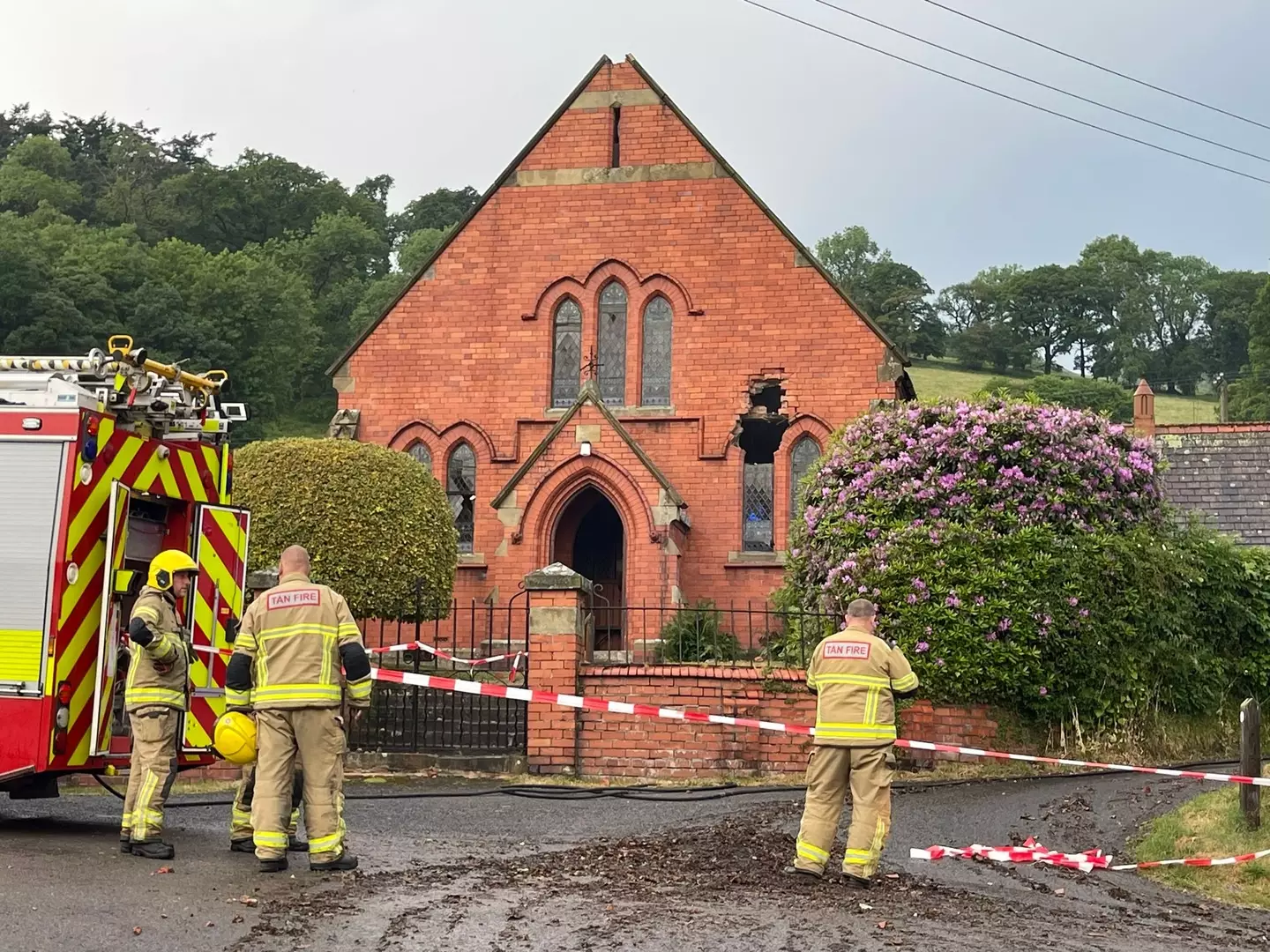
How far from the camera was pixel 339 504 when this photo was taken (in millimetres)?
17734

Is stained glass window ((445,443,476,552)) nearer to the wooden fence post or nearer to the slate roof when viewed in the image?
the slate roof

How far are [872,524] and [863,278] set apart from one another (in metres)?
88.6

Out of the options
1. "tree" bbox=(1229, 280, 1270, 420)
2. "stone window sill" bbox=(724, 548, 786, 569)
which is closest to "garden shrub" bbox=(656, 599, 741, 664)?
"stone window sill" bbox=(724, 548, 786, 569)

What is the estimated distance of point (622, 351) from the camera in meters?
23.8

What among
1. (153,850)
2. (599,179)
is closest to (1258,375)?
(599,179)

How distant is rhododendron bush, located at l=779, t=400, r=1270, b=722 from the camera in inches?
551

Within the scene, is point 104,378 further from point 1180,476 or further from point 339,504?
point 1180,476

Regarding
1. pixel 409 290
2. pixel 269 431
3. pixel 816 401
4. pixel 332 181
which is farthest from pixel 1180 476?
pixel 332 181

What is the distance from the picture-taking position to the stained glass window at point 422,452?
2377cm

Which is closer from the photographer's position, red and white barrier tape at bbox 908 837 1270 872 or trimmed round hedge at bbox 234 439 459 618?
red and white barrier tape at bbox 908 837 1270 872

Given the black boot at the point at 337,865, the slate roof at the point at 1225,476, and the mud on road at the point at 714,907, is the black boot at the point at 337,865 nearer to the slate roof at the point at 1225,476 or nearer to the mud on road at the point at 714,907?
the mud on road at the point at 714,907

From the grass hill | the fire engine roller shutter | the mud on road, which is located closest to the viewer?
the mud on road

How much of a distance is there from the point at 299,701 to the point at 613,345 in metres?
16.6

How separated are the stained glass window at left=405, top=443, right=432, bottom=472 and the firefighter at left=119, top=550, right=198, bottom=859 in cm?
1517
